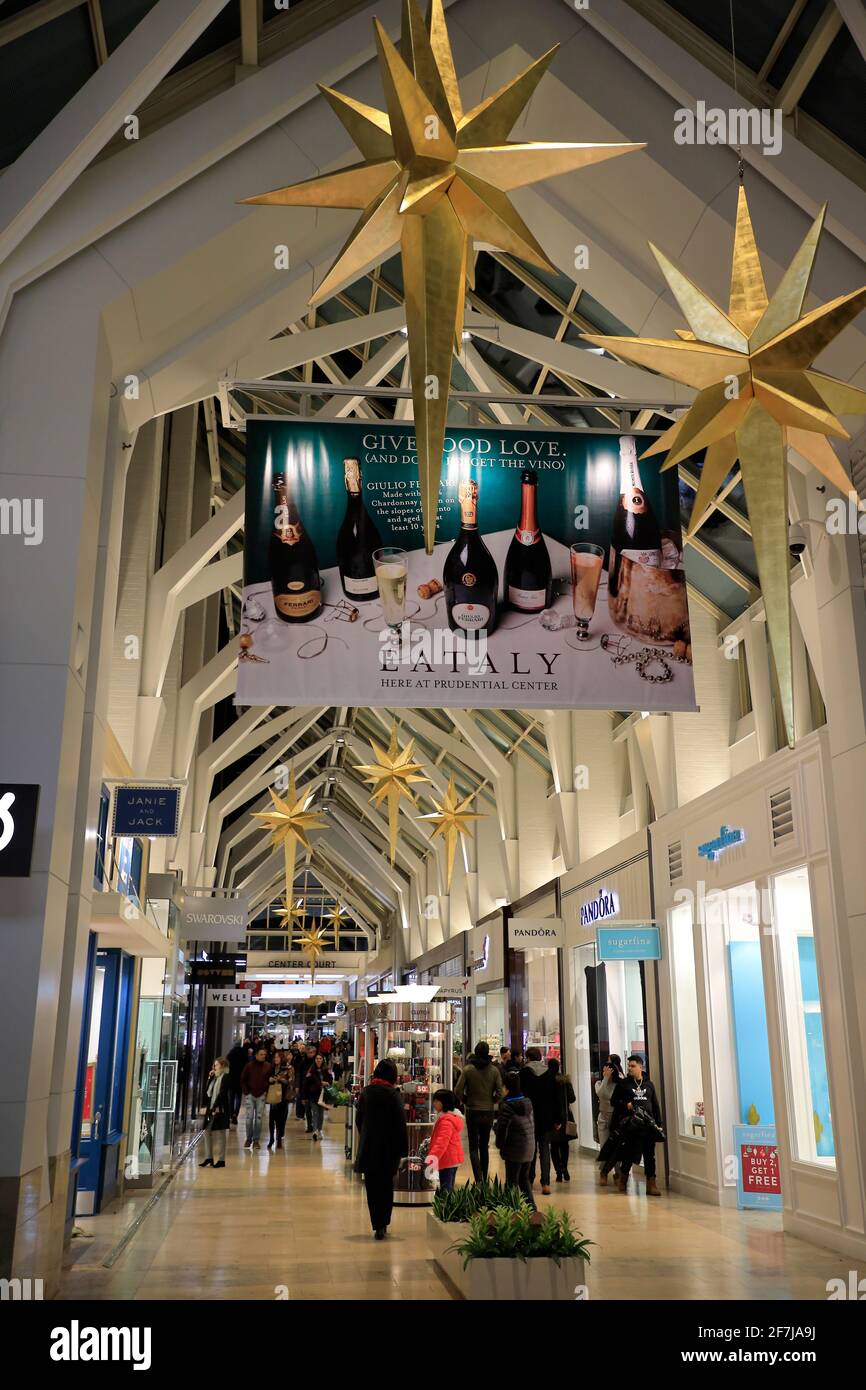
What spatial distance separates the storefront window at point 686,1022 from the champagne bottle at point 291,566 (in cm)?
734

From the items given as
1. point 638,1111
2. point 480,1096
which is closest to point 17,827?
point 480,1096

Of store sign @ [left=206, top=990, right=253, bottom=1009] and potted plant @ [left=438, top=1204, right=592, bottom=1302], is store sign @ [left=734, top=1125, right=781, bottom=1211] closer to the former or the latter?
potted plant @ [left=438, top=1204, right=592, bottom=1302]

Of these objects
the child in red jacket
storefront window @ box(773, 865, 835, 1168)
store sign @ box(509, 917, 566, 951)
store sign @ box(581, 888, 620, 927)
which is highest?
store sign @ box(581, 888, 620, 927)

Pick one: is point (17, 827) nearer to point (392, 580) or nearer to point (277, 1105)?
point (392, 580)

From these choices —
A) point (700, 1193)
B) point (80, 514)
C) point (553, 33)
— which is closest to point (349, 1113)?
point (700, 1193)

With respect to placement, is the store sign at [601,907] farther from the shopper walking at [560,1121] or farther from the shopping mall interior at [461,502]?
the shopper walking at [560,1121]

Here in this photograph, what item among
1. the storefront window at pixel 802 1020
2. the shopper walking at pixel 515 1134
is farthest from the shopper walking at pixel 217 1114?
the storefront window at pixel 802 1020

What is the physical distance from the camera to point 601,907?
17031mm

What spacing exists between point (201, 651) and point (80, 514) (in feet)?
45.7

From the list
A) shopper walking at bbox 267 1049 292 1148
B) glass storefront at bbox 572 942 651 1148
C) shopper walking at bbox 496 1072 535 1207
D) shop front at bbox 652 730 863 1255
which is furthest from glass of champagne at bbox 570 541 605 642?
shopper walking at bbox 267 1049 292 1148

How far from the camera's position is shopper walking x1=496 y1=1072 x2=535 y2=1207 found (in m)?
9.12

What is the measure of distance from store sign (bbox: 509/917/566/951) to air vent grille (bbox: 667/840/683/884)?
4.85 m

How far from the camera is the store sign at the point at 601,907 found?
16.3 metres
